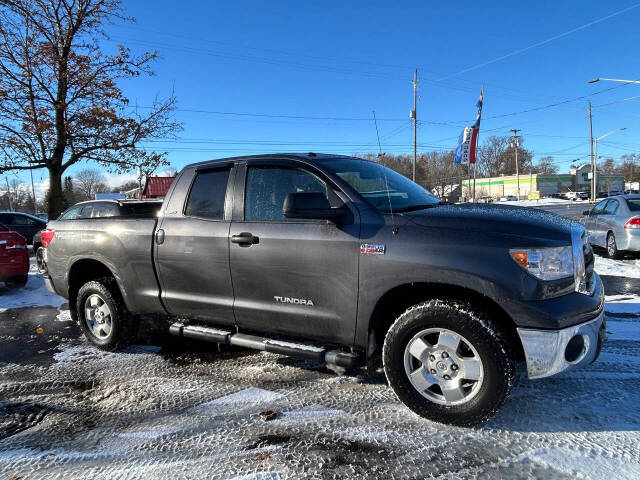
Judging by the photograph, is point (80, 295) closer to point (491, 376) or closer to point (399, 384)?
point (399, 384)

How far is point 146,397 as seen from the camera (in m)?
3.48

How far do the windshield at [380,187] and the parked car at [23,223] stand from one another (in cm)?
1737

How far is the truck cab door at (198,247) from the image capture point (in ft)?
12.0

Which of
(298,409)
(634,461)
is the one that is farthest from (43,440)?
(634,461)

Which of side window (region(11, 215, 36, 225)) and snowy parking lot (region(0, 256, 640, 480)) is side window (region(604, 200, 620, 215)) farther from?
side window (region(11, 215, 36, 225))

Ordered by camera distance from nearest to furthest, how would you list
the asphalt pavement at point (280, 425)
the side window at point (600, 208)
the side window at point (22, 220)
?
1. the asphalt pavement at point (280, 425)
2. the side window at point (600, 208)
3. the side window at point (22, 220)

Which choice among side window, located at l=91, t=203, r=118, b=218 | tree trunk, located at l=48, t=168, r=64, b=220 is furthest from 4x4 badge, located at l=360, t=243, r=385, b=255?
tree trunk, located at l=48, t=168, r=64, b=220

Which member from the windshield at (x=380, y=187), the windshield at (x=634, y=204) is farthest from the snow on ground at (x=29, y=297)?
the windshield at (x=634, y=204)

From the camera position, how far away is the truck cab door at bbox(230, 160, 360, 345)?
3.11 metres

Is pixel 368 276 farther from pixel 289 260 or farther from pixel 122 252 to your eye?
pixel 122 252

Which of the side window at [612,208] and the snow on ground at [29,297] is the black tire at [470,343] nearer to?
the snow on ground at [29,297]

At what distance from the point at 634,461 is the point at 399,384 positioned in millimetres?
1329

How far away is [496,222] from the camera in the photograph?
280cm

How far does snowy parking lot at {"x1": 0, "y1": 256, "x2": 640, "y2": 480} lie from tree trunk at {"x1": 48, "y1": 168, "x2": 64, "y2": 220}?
11.9 metres
